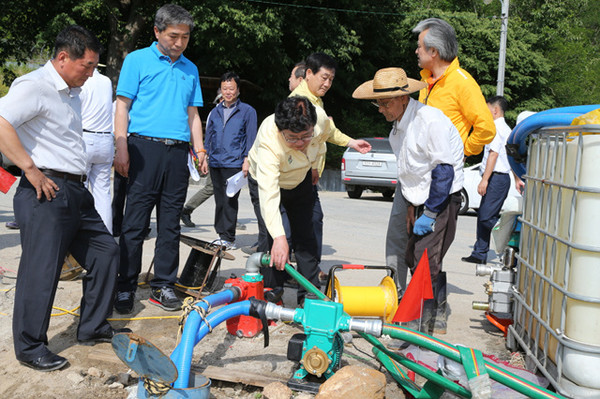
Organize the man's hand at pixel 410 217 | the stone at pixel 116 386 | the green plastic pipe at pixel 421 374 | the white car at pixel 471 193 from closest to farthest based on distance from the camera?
1. the green plastic pipe at pixel 421 374
2. the stone at pixel 116 386
3. the man's hand at pixel 410 217
4. the white car at pixel 471 193

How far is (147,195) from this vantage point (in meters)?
4.60

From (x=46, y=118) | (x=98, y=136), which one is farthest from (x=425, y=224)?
(x=98, y=136)

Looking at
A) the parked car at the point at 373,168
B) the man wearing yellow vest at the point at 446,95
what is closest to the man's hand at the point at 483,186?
the man wearing yellow vest at the point at 446,95

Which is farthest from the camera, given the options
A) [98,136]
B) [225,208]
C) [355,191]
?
[355,191]

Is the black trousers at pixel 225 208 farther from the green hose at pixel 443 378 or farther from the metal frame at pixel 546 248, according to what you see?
the green hose at pixel 443 378

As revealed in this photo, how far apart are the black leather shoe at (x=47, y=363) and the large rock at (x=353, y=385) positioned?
158cm

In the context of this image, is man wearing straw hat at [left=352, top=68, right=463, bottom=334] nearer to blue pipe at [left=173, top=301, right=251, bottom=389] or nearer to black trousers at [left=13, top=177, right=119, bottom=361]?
blue pipe at [left=173, top=301, right=251, bottom=389]

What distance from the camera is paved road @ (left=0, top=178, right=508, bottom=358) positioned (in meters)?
4.63

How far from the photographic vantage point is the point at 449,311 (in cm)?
510

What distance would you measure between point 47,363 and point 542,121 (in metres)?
3.25

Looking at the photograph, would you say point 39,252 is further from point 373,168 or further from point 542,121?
point 373,168

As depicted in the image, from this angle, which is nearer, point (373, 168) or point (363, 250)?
point (363, 250)

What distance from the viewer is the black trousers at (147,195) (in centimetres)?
459

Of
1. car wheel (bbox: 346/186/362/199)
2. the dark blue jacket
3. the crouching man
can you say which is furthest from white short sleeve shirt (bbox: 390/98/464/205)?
car wheel (bbox: 346/186/362/199)
